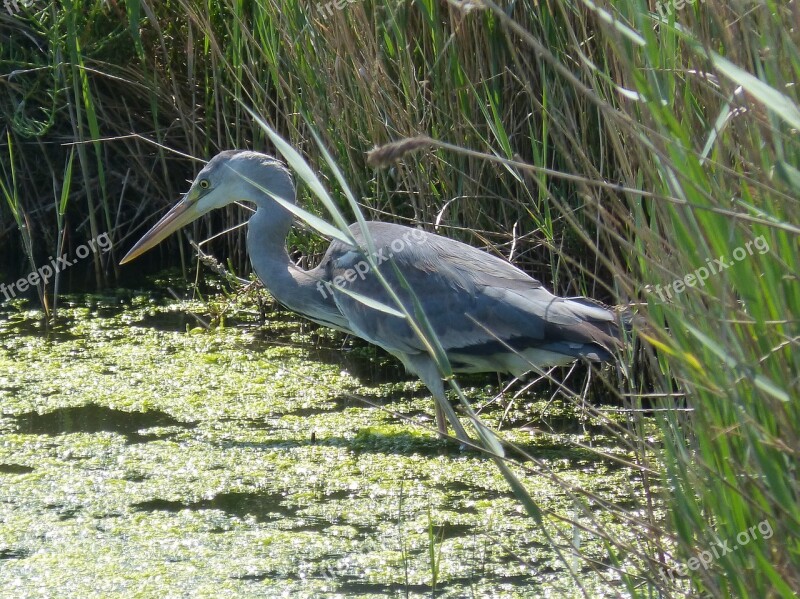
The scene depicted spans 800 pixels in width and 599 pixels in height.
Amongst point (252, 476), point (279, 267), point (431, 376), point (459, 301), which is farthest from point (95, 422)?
point (459, 301)

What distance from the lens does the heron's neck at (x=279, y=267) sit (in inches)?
174

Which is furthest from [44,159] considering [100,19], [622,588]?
[622,588]

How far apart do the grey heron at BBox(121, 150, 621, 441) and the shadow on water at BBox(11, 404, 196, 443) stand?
0.72m

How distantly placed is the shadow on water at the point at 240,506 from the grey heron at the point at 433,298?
0.63 m

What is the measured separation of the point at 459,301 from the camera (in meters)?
4.03

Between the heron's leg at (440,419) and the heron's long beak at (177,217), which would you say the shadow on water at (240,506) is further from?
the heron's long beak at (177,217)

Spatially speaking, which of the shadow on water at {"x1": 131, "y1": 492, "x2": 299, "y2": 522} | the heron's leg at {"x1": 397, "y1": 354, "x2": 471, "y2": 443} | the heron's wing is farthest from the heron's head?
the shadow on water at {"x1": 131, "y1": 492, "x2": 299, "y2": 522}

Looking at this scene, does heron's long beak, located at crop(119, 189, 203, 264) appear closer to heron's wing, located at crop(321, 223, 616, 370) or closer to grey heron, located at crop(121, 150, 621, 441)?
grey heron, located at crop(121, 150, 621, 441)

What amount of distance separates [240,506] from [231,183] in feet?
5.04

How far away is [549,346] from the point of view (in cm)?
380

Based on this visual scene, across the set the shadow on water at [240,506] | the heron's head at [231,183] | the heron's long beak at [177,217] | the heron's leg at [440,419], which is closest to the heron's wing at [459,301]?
the heron's leg at [440,419]

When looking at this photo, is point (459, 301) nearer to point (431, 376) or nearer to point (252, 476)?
point (431, 376)

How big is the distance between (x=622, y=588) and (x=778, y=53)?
1.49 metres

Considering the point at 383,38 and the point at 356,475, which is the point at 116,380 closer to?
the point at 356,475
